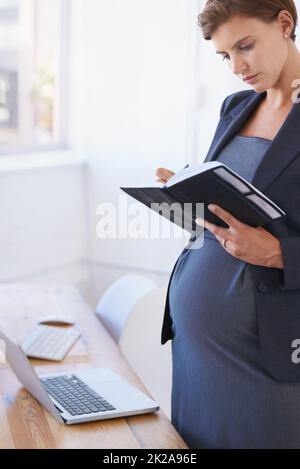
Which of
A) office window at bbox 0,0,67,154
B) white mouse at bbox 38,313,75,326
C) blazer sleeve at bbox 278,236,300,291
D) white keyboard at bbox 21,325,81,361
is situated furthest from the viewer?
office window at bbox 0,0,67,154

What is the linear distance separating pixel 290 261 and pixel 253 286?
4.1 inches

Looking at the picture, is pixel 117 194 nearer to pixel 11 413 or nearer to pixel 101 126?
pixel 101 126

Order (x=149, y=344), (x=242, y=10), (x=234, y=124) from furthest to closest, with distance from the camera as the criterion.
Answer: (x=149, y=344)
(x=234, y=124)
(x=242, y=10)

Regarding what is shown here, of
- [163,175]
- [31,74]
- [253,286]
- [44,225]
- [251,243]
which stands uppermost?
[31,74]

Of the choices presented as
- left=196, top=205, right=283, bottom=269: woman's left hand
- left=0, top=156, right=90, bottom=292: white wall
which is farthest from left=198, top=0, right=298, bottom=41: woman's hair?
left=0, top=156, right=90, bottom=292: white wall

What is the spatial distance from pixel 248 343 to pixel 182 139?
206cm

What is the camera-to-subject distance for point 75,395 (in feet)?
5.43

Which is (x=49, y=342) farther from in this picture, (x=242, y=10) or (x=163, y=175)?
(x=242, y=10)

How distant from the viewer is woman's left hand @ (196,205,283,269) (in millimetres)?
1525

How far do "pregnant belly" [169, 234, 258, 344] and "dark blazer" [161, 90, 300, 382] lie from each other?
1.3 inches

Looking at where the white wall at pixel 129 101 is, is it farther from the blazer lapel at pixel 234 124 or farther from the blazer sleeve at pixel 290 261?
the blazer sleeve at pixel 290 261

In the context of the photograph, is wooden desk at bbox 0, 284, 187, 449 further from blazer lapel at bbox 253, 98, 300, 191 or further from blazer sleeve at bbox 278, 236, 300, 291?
blazer lapel at bbox 253, 98, 300, 191

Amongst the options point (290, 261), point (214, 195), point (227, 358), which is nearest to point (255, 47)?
point (214, 195)
